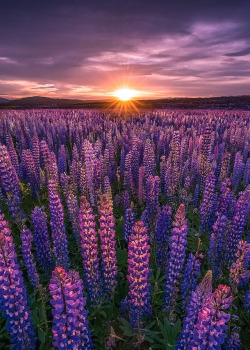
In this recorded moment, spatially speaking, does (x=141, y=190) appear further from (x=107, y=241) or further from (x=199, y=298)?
(x=199, y=298)

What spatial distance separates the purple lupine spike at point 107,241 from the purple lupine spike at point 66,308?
884 mm

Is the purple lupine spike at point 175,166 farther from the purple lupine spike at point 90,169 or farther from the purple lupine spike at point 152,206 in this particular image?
the purple lupine spike at point 90,169

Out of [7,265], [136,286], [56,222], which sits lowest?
[136,286]

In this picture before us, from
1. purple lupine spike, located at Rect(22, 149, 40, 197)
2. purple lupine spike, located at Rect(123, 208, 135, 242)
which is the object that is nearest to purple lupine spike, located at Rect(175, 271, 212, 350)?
purple lupine spike, located at Rect(123, 208, 135, 242)

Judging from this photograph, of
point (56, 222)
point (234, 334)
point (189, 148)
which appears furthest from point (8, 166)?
point (189, 148)

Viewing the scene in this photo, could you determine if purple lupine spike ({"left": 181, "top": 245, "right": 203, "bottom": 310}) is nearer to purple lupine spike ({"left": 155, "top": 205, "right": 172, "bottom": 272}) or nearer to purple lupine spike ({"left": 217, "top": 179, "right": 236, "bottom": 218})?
purple lupine spike ({"left": 155, "top": 205, "right": 172, "bottom": 272})

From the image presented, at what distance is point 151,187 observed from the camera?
486 centimetres

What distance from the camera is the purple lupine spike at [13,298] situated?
2207 mm

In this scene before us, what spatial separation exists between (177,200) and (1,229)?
504 cm

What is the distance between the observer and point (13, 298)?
2299 millimetres

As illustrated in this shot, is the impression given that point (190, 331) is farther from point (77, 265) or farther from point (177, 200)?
point (177, 200)

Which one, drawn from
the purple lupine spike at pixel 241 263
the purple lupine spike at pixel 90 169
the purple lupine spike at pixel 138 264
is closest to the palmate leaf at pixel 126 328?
the purple lupine spike at pixel 138 264

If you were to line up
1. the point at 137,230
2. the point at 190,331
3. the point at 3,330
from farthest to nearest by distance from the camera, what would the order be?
1. the point at 3,330
2. the point at 137,230
3. the point at 190,331

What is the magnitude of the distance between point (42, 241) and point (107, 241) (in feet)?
4.66
